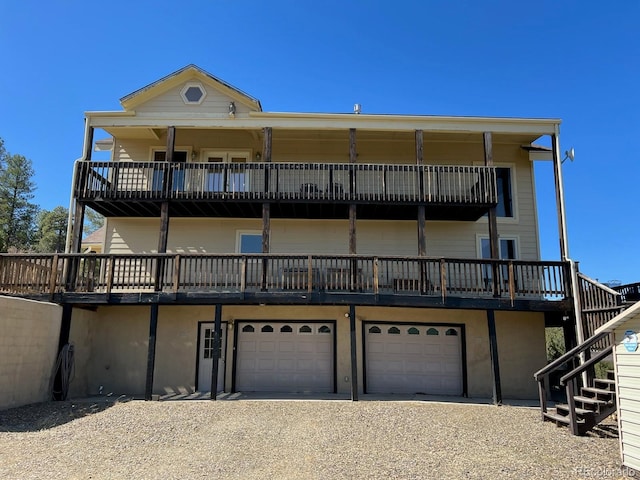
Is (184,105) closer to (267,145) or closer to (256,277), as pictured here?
(267,145)

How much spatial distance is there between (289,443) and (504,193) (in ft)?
37.2

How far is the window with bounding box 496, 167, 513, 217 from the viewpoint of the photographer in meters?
14.4

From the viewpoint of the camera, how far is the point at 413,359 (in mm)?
12594

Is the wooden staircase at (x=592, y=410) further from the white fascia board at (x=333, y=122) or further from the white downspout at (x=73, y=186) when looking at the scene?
the white downspout at (x=73, y=186)

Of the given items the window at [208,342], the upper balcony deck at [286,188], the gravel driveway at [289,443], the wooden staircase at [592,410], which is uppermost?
the upper balcony deck at [286,188]

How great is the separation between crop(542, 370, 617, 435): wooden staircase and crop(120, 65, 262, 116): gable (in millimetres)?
11068

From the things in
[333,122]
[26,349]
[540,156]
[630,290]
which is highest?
[333,122]

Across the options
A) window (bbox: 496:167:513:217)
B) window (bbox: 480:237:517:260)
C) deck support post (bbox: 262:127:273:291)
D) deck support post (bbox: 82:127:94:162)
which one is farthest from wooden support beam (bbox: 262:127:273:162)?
window (bbox: 496:167:513:217)

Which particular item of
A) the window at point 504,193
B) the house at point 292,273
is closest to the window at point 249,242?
the house at point 292,273

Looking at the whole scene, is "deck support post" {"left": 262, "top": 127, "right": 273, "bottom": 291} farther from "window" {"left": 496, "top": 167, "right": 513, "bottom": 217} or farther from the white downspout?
"window" {"left": 496, "top": 167, "right": 513, "bottom": 217}

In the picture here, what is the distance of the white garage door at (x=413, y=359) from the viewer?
12391mm

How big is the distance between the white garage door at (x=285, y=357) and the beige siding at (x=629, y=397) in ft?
24.6

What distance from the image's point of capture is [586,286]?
10750 millimetres

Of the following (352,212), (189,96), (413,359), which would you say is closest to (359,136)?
(352,212)
